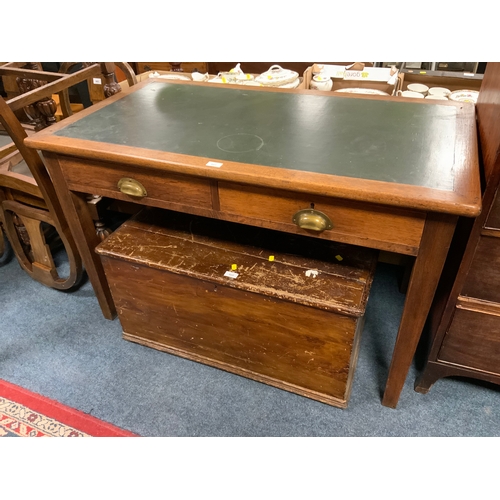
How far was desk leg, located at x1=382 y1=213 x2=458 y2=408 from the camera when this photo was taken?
0.84 metres

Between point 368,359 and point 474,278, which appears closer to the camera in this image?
point 474,278

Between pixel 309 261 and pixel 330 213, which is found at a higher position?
pixel 330 213

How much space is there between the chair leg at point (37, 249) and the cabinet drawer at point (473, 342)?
128 cm

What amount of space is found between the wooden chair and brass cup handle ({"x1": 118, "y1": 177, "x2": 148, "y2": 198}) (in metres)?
0.38

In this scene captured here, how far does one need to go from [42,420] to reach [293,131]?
1.13 m

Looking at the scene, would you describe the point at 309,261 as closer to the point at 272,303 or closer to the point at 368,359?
the point at 272,303

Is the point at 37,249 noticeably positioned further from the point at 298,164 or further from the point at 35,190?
the point at 298,164

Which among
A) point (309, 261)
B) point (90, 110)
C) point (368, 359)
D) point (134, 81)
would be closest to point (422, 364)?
point (368, 359)

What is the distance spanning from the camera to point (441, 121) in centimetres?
108

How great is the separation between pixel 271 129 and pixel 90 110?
58 cm

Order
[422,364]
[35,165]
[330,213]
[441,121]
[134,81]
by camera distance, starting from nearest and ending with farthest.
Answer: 1. [330,213]
2. [441,121]
3. [35,165]
4. [422,364]
5. [134,81]

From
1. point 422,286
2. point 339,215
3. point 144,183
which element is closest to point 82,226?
point 144,183

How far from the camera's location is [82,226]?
1.31 metres

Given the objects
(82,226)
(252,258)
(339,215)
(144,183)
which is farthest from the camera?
(82,226)
